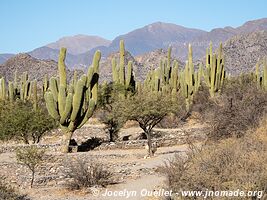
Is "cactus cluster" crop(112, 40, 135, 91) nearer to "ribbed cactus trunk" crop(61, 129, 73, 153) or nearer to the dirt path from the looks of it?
"ribbed cactus trunk" crop(61, 129, 73, 153)

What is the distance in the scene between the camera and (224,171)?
402 inches

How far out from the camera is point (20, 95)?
38.0 metres

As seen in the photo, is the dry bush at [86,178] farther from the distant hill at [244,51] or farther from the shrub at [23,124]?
the distant hill at [244,51]

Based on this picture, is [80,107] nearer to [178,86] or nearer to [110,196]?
[110,196]

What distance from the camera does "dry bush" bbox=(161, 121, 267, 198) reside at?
9.50 meters

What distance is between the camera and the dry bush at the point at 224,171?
9500mm

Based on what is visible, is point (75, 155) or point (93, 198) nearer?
point (93, 198)

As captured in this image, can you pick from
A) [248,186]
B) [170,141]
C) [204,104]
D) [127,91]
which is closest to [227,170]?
[248,186]

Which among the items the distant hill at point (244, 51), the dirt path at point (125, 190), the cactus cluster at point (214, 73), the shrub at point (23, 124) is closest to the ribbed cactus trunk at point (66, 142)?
the shrub at point (23, 124)

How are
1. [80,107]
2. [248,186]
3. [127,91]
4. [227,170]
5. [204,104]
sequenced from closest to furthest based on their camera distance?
[248,186], [227,170], [80,107], [127,91], [204,104]

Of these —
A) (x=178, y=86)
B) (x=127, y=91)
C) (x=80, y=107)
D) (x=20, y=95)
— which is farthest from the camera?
(x=20, y=95)

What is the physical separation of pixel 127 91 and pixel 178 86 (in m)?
6.17

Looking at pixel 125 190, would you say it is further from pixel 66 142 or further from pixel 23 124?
pixel 23 124

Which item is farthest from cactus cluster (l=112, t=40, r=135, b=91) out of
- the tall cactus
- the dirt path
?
the dirt path
